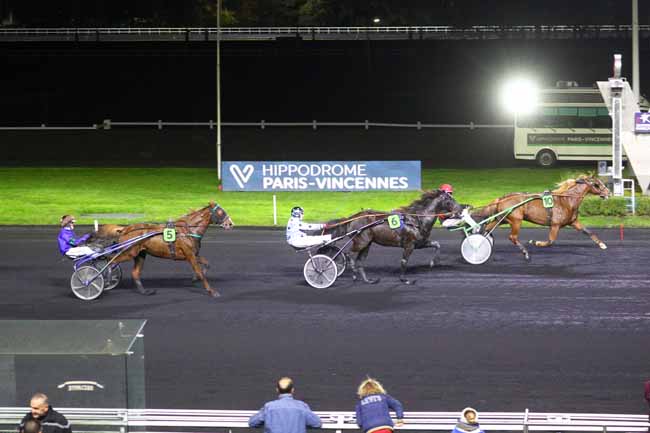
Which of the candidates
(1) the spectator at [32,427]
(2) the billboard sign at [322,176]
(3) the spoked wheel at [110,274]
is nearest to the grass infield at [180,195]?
(2) the billboard sign at [322,176]

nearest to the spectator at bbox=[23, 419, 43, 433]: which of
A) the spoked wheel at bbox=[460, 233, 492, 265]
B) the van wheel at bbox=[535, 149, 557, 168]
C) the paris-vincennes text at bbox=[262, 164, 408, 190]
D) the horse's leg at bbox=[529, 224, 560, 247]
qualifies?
the spoked wheel at bbox=[460, 233, 492, 265]

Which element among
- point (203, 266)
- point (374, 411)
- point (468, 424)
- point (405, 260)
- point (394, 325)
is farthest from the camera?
point (203, 266)

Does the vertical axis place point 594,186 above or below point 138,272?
above

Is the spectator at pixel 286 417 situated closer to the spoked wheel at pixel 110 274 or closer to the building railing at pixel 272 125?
the spoked wheel at pixel 110 274

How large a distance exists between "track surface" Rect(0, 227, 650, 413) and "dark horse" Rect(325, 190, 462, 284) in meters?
0.62

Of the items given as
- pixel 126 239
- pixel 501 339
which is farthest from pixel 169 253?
pixel 501 339

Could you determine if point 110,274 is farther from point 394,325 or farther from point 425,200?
point 425,200

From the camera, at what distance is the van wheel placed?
36.4m

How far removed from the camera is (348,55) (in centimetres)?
5312

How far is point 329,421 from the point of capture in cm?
878

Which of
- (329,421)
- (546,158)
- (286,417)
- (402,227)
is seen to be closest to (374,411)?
(286,417)

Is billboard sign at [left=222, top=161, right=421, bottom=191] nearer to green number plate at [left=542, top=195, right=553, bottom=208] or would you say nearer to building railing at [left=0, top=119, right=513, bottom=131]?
green number plate at [left=542, top=195, right=553, bottom=208]

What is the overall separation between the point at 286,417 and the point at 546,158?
29.9 m

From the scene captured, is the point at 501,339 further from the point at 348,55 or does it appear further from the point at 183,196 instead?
the point at 348,55
